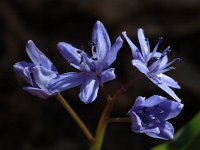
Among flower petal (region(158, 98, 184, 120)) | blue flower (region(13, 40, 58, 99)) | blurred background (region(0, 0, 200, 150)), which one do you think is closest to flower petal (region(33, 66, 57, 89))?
blue flower (region(13, 40, 58, 99))

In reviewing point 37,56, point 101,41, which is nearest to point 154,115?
point 101,41

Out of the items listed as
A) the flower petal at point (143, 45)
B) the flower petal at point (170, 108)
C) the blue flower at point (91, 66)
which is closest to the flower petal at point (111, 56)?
the blue flower at point (91, 66)

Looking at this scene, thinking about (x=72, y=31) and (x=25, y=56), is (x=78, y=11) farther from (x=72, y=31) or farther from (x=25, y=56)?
(x=25, y=56)

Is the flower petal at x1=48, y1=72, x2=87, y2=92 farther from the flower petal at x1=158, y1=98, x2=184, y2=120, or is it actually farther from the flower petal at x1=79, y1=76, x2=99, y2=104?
the flower petal at x1=158, y1=98, x2=184, y2=120

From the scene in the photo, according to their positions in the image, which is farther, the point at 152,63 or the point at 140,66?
the point at 152,63

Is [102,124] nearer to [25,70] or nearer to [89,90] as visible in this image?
[89,90]

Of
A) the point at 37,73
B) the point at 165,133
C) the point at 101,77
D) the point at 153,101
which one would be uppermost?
the point at 37,73

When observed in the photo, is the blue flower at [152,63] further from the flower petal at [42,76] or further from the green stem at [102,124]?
the flower petal at [42,76]

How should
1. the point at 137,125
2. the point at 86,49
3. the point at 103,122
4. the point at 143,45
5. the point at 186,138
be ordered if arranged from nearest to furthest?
the point at 137,125 < the point at 103,122 < the point at 143,45 < the point at 186,138 < the point at 86,49

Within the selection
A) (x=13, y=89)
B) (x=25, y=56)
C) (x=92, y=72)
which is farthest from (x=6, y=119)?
(x=92, y=72)
